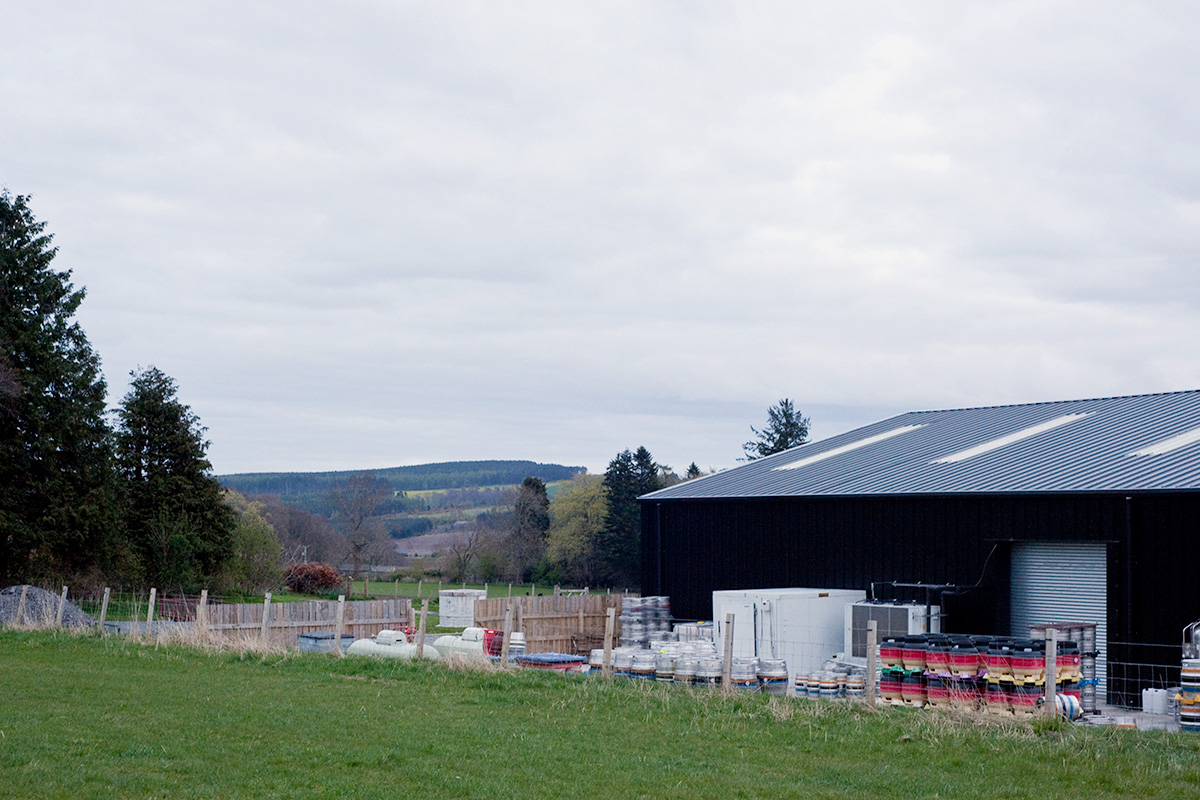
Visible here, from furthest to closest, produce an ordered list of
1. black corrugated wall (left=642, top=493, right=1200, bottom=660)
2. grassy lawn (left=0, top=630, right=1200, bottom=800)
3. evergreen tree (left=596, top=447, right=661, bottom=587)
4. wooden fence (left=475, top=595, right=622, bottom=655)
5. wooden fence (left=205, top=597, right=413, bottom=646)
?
evergreen tree (left=596, top=447, right=661, bottom=587), wooden fence (left=475, top=595, right=622, bottom=655), wooden fence (left=205, top=597, right=413, bottom=646), black corrugated wall (left=642, top=493, right=1200, bottom=660), grassy lawn (left=0, top=630, right=1200, bottom=800)

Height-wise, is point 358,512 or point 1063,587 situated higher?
point 358,512

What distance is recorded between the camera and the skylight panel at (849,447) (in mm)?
33125

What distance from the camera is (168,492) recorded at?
163ft

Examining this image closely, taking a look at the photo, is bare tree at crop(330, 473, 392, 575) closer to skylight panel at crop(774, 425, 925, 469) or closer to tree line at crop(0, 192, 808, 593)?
tree line at crop(0, 192, 808, 593)

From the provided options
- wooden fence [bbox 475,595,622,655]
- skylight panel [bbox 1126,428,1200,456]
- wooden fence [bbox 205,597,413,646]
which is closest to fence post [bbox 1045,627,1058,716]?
skylight panel [bbox 1126,428,1200,456]

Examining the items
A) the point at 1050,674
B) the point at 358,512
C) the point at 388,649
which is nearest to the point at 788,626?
the point at 388,649

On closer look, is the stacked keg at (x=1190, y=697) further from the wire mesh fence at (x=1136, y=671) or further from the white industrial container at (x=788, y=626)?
the white industrial container at (x=788, y=626)

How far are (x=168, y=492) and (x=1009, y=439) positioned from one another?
119ft

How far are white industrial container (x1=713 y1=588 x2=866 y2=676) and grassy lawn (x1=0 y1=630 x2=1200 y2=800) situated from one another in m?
7.34

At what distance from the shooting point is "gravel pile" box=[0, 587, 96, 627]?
30.9 m

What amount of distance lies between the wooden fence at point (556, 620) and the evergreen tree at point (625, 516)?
48.2 meters

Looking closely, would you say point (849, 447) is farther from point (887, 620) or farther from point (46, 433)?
point (46, 433)

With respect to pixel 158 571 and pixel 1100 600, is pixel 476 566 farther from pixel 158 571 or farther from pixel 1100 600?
pixel 1100 600

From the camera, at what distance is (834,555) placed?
89.5 ft
